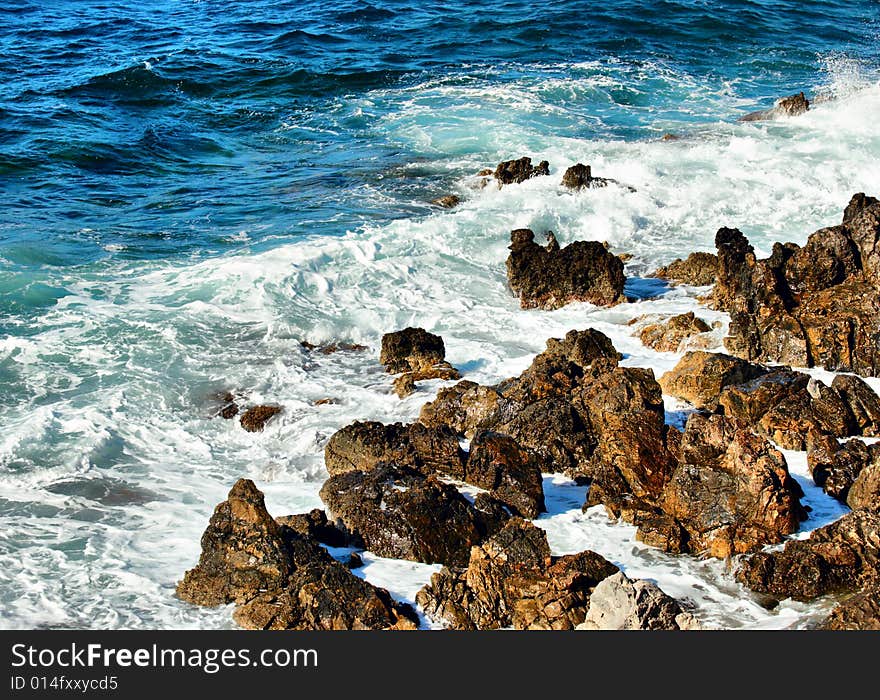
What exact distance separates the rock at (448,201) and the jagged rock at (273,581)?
12.7 metres

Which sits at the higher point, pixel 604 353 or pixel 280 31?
pixel 280 31

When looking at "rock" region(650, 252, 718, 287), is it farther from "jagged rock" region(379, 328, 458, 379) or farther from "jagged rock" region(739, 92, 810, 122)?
"jagged rock" region(739, 92, 810, 122)

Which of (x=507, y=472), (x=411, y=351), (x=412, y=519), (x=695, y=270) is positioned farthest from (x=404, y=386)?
(x=695, y=270)

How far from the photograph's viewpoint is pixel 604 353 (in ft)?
42.5

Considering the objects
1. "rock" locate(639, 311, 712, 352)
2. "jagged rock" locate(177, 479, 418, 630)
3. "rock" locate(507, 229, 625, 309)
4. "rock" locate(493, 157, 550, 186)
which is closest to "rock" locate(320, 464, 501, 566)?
"jagged rock" locate(177, 479, 418, 630)

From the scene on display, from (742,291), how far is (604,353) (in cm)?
292

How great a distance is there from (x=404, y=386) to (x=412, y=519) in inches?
153

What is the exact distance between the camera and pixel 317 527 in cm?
966

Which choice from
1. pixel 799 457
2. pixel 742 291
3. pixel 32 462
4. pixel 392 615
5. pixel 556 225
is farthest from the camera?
pixel 556 225

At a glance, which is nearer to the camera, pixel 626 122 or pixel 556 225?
pixel 556 225

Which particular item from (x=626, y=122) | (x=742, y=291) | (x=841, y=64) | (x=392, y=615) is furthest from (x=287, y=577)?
(x=841, y=64)

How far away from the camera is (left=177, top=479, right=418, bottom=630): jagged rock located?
8180mm

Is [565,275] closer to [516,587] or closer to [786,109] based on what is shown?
[516,587]

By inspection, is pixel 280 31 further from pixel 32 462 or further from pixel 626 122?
pixel 32 462
